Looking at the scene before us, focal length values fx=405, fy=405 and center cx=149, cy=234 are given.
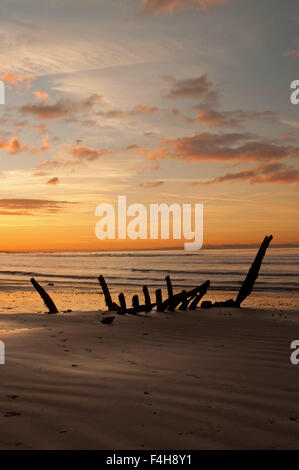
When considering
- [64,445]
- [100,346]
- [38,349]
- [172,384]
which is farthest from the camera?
[100,346]

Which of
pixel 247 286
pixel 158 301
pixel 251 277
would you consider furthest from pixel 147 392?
pixel 251 277

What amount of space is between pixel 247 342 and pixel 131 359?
2.85 m

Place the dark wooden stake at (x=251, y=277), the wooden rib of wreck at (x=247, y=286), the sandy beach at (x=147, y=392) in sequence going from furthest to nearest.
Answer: the dark wooden stake at (x=251, y=277) < the wooden rib of wreck at (x=247, y=286) < the sandy beach at (x=147, y=392)

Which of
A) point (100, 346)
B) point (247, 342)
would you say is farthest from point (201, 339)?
point (100, 346)

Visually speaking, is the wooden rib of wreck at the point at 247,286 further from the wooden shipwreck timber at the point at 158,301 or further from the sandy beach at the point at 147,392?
the sandy beach at the point at 147,392

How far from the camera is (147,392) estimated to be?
464 cm

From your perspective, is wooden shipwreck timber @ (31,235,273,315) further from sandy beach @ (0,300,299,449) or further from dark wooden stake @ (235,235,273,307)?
sandy beach @ (0,300,299,449)

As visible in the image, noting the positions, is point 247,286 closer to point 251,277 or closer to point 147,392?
point 251,277

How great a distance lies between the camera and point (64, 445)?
10.9ft

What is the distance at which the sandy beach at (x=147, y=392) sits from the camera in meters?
3.50

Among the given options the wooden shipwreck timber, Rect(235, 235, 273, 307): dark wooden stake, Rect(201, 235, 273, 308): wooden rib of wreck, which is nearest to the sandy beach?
the wooden shipwreck timber

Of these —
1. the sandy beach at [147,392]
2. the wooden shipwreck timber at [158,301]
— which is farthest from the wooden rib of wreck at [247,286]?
the sandy beach at [147,392]

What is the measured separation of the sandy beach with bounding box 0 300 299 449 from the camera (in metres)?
3.50

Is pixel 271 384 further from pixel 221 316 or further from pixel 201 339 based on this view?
pixel 221 316
